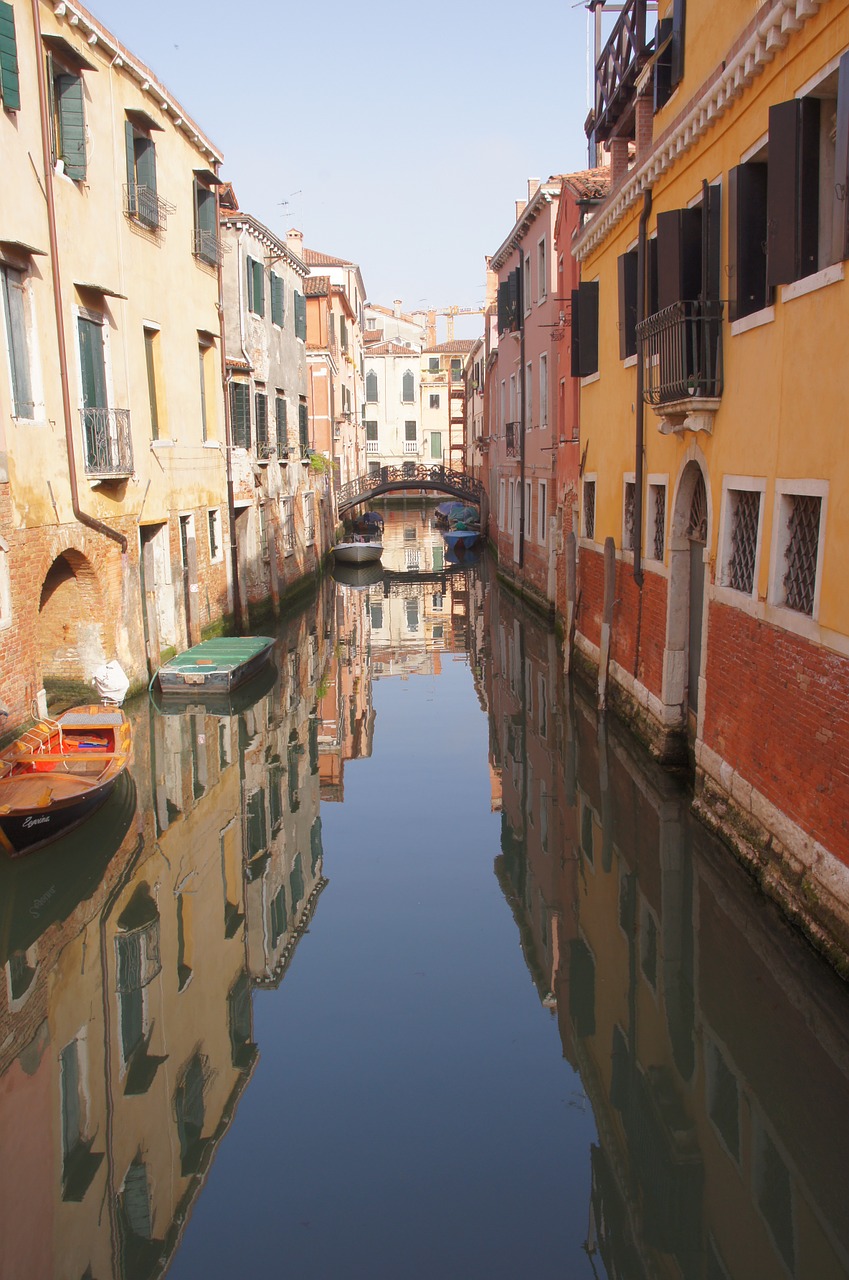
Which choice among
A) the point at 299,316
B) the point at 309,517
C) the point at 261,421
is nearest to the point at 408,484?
the point at 309,517

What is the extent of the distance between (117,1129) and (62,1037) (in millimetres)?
933

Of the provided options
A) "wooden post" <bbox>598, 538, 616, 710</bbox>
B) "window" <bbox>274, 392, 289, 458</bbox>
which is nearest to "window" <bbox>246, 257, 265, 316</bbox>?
"window" <bbox>274, 392, 289, 458</bbox>

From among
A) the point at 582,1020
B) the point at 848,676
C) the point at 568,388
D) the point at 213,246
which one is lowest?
the point at 582,1020

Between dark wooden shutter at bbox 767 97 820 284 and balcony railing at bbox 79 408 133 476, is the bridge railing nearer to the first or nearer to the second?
balcony railing at bbox 79 408 133 476

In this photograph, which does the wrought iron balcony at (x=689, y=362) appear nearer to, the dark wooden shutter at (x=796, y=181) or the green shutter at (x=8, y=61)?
the dark wooden shutter at (x=796, y=181)

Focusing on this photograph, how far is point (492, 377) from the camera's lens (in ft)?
108

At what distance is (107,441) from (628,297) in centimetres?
620

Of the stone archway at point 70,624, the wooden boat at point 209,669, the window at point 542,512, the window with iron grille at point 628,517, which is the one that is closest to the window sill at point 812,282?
the window with iron grille at point 628,517

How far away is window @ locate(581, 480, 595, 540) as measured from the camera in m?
15.2

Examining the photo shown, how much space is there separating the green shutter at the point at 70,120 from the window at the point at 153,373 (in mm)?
3130

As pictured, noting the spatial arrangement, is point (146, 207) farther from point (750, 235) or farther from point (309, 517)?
point (309, 517)

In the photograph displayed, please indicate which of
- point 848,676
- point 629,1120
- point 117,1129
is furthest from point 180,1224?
point 848,676

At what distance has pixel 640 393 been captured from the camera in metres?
11.1

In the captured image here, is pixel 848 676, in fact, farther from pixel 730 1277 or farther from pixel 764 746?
pixel 730 1277
